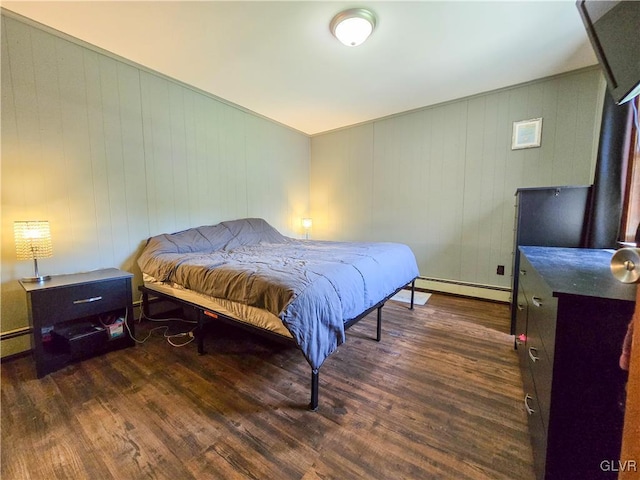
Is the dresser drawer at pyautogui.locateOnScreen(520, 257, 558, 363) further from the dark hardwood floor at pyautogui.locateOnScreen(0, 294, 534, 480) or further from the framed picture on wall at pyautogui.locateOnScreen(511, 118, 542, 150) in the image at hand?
the framed picture on wall at pyautogui.locateOnScreen(511, 118, 542, 150)

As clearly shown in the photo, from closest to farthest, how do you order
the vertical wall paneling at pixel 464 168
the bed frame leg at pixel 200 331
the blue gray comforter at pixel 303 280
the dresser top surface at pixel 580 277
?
the dresser top surface at pixel 580 277 → the blue gray comforter at pixel 303 280 → the bed frame leg at pixel 200 331 → the vertical wall paneling at pixel 464 168

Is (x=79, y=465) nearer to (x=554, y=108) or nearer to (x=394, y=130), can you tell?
(x=394, y=130)

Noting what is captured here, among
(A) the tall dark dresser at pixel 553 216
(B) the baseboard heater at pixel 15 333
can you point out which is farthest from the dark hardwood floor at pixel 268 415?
(A) the tall dark dresser at pixel 553 216

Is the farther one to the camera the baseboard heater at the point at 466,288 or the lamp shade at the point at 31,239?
the baseboard heater at the point at 466,288

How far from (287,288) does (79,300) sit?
1.68 m

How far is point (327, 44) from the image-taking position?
7.25 feet

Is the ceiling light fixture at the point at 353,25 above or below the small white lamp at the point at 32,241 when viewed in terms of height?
above

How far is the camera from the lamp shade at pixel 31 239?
179 centimetres

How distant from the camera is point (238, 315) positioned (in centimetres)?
171

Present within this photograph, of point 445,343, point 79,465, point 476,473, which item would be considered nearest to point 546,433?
point 476,473

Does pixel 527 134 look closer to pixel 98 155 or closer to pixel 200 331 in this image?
pixel 200 331

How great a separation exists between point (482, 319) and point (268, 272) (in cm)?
239

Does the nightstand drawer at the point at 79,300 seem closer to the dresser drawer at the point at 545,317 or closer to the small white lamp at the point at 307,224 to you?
the dresser drawer at the point at 545,317

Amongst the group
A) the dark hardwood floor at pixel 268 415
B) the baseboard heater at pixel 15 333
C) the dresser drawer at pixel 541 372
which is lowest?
the dark hardwood floor at pixel 268 415
